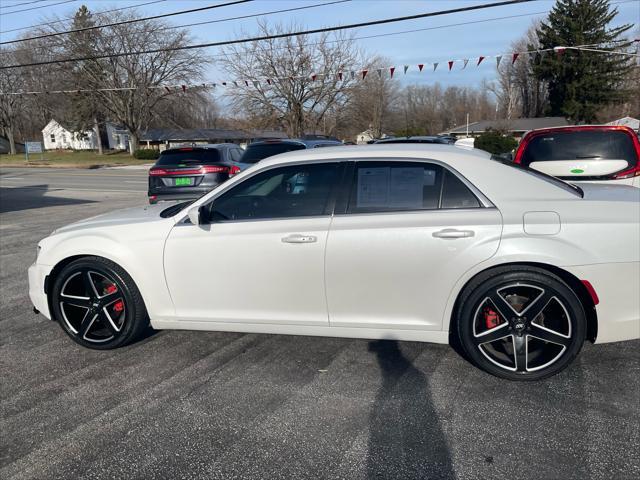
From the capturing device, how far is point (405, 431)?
105 inches

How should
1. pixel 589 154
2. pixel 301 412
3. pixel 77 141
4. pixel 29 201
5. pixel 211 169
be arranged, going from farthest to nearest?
pixel 77 141 < pixel 29 201 < pixel 211 169 < pixel 589 154 < pixel 301 412

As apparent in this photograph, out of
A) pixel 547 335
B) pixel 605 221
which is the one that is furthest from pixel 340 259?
pixel 605 221

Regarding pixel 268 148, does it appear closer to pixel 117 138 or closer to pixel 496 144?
pixel 496 144

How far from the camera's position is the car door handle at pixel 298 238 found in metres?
3.24

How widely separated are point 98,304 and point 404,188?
8.47 ft

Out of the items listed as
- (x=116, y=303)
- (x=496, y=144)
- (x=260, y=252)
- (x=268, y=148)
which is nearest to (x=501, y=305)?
(x=260, y=252)

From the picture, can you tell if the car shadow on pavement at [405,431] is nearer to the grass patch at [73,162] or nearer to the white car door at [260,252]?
the white car door at [260,252]

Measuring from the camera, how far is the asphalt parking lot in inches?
96.0

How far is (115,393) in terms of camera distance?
3193mm

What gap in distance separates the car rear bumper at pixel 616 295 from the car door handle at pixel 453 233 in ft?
2.16

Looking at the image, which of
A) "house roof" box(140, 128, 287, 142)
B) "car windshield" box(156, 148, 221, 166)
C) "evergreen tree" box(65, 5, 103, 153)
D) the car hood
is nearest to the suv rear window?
the car hood

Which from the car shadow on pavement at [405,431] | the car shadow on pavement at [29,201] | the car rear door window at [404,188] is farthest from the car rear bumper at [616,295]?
the car shadow on pavement at [29,201]

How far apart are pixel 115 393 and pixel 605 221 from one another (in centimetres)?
344

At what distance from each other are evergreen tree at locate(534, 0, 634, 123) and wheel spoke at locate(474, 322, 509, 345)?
59.3 metres
